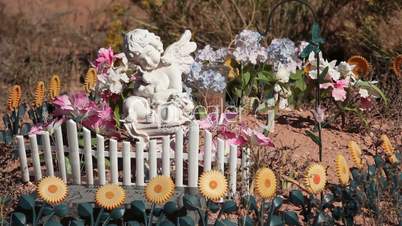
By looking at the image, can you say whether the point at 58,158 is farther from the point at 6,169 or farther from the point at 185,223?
the point at 185,223

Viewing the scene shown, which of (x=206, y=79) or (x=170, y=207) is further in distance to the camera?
(x=206, y=79)

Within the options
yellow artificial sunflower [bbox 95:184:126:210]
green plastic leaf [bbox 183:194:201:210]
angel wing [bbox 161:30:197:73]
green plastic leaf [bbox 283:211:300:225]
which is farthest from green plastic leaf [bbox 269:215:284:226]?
angel wing [bbox 161:30:197:73]

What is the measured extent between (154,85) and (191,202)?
101 centimetres

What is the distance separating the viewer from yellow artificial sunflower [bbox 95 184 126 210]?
410cm

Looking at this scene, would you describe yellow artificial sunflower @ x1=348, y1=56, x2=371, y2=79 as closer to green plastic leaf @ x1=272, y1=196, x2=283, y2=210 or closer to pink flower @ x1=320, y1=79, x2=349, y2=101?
pink flower @ x1=320, y1=79, x2=349, y2=101

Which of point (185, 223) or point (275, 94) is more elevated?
point (275, 94)

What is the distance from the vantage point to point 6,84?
9078 mm

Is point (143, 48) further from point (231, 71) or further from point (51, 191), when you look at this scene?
point (231, 71)

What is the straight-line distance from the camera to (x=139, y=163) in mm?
4598

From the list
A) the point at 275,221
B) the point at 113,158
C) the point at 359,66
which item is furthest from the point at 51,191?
the point at 359,66

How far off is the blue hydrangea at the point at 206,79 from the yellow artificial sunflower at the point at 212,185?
4.74ft

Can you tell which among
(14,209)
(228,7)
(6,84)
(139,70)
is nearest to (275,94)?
(139,70)

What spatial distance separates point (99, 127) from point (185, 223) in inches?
50.8

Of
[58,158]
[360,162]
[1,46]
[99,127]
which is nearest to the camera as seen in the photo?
[360,162]
